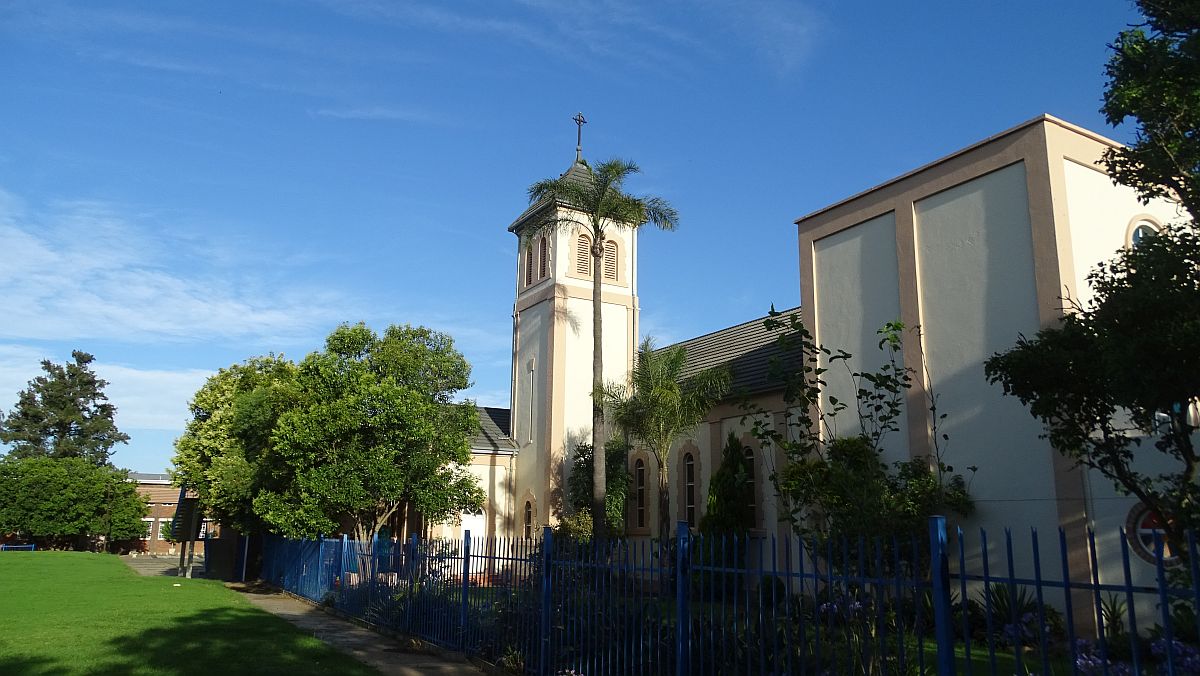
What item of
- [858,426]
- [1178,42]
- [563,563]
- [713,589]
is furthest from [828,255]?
[713,589]

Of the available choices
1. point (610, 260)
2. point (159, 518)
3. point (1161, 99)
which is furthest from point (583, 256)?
point (159, 518)

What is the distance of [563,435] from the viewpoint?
30.9m

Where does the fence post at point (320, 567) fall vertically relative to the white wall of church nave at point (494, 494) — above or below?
below

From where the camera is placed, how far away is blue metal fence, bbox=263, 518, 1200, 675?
565 cm

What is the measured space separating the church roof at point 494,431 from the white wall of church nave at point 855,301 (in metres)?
15.0

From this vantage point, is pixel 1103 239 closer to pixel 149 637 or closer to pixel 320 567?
pixel 149 637

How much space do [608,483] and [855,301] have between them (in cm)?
1179

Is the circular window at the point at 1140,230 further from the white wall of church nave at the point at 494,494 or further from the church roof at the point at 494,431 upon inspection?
the white wall of church nave at the point at 494,494

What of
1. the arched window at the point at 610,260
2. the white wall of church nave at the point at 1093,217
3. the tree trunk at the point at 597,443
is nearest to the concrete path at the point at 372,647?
the tree trunk at the point at 597,443

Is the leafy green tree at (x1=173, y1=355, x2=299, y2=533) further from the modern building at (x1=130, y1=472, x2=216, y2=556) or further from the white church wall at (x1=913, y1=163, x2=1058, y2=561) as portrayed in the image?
the modern building at (x1=130, y1=472, x2=216, y2=556)

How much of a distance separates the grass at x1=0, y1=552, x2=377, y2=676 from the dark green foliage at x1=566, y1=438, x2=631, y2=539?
10777 millimetres

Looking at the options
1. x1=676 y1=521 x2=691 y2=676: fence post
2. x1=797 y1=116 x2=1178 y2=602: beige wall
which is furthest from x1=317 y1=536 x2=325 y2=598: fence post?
x1=676 y1=521 x2=691 y2=676: fence post

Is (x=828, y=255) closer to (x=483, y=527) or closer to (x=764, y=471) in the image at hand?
(x=764, y=471)

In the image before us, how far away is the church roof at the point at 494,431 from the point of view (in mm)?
32719
